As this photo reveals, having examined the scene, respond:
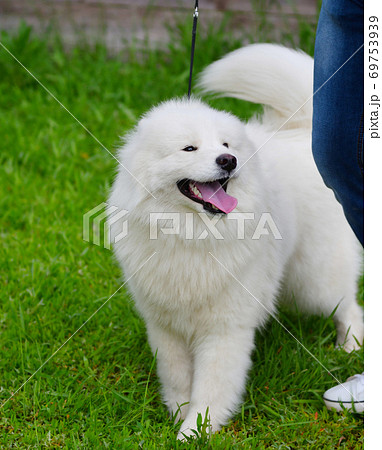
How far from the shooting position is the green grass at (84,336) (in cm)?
212

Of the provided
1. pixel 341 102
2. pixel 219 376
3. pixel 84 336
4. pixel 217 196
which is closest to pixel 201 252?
pixel 217 196

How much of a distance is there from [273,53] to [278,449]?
1.57 metres

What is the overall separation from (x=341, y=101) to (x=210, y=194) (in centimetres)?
52

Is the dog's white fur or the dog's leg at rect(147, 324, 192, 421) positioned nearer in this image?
the dog's white fur

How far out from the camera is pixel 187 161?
1.97m

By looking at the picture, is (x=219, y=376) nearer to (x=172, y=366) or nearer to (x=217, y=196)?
(x=172, y=366)

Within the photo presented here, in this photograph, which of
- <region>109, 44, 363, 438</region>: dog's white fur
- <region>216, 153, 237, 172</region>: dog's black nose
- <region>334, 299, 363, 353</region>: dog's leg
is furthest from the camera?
<region>334, 299, 363, 353</region>: dog's leg

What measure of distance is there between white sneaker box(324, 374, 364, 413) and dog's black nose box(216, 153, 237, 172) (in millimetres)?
959

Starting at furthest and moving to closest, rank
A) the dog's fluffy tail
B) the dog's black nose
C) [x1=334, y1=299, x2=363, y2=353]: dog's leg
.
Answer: [x1=334, y1=299, x2=363, y2=353]: dog's leg, the dog's fluffy tail, the dog's black nose

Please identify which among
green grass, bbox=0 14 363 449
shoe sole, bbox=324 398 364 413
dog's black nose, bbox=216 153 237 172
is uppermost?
dog's black nose, bbox=216 153 237 172

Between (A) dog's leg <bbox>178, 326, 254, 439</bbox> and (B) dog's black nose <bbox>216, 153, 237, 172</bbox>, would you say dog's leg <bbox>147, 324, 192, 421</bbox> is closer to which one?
(A) dog's leg <bbox>178, 326, 254, 439</bbox>

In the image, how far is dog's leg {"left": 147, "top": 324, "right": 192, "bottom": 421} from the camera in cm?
226

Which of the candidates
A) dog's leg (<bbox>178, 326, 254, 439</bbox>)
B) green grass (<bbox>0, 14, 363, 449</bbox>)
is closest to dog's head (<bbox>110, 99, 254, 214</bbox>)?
dog's leg (<bbox>178, 326, 254, 439</bbox>)
